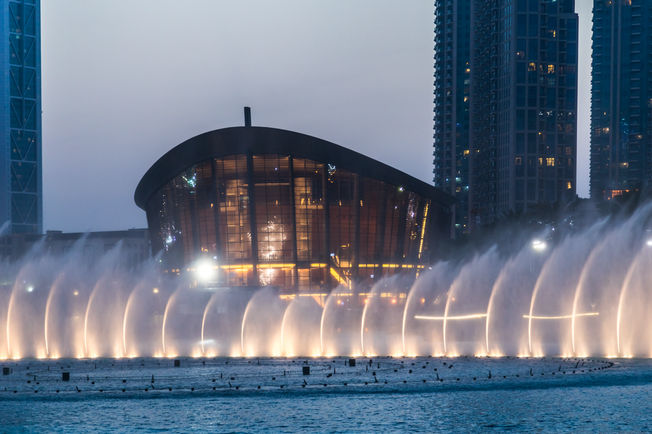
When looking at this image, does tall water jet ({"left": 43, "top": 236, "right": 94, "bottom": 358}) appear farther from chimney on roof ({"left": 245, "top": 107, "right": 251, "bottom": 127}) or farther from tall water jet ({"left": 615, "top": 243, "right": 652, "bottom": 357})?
tall water jet ({"left": 615, "top": 243, "right": 652, "bottom": 357})

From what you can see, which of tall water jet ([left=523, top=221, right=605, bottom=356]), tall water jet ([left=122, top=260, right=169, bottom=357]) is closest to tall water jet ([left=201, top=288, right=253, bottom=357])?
tall water jet ([left=122, top=260, right=169, bottom=357])

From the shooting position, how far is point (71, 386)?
4491 cm

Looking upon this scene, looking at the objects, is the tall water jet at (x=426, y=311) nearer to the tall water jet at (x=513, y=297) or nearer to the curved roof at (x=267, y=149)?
the tall water jet at (x=513, y=297)

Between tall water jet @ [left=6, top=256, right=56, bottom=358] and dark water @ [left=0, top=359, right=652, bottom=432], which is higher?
dark water @ [left=0, top=359, right=652, bottom=432]

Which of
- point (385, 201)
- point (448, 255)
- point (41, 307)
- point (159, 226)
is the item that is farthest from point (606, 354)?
point (159, 226)

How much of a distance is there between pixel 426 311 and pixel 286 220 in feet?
104

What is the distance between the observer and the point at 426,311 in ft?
380

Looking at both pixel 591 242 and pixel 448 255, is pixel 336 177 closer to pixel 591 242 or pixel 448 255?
pixel 448 255

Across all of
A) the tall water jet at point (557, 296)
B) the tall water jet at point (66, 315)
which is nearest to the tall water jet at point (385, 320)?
the tall water jet at point (557, 296)

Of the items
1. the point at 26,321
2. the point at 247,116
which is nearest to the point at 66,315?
the point at 26,321

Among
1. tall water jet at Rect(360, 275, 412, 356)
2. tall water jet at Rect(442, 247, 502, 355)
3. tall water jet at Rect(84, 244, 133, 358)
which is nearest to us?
tall water jet at Rect(360, 275, 412, 356)

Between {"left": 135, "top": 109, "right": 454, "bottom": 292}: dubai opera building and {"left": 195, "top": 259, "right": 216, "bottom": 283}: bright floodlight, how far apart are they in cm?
39

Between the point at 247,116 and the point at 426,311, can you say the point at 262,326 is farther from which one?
the point at 247,116

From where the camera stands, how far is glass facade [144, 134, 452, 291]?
456ft
